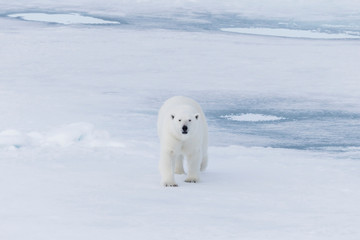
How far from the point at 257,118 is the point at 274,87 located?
6.35 ft

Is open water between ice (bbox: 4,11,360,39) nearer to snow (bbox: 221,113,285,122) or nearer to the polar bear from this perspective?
snow (bbox: 221,113,285,122)

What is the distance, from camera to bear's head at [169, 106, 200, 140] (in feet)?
13.2

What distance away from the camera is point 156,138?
6.00 meters

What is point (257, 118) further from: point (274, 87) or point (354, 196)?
point (354, 196)

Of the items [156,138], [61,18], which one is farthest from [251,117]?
[61,18]

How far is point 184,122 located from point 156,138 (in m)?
2.00

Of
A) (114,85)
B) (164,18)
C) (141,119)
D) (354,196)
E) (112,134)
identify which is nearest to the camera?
(354,196)

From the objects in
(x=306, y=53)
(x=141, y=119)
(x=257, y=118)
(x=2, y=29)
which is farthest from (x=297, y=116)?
(x=2, y=29)

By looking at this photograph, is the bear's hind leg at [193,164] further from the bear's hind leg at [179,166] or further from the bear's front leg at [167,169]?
the bear's hind leg at [179,166]

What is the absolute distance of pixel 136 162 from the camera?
4949 mm

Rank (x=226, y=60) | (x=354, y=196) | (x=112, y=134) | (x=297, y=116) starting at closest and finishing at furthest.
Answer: (x=354, y=196), (x=112, y=134), (x=297, y=116), (x=226, y=60)

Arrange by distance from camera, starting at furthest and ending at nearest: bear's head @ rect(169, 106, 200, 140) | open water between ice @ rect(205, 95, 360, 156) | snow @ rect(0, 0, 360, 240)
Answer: open water between ice @ rect(205, 95, 360, 156) → bear's head @ rect(169, 106, 200, 140) → snow @ rect(0, 0, 360, 240)

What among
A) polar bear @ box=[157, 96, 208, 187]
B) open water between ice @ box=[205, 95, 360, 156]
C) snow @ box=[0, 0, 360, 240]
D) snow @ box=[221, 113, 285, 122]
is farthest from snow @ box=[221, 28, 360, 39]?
polar bear @ box=[157, 96, 208, 187]

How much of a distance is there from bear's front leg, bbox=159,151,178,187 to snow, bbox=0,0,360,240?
86 mm
